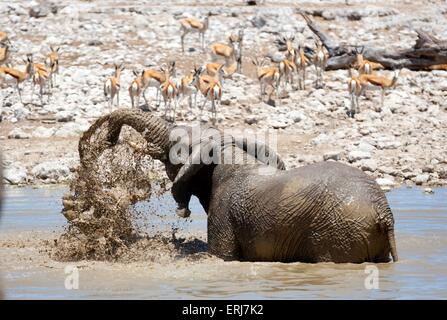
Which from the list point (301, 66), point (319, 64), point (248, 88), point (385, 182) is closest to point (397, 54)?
point (319, 64)

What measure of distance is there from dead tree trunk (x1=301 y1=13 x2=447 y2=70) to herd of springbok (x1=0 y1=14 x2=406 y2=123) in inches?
9.6

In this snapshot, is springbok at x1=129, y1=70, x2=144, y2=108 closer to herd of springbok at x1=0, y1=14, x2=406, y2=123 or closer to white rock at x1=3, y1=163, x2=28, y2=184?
herd of springbok at x1=0, y1=14, x2=406, y2=123

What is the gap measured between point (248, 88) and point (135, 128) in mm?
13513

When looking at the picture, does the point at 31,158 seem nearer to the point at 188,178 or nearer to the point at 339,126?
the point at 339,126

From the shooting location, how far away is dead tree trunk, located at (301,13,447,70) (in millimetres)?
23516

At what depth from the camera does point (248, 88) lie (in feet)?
77.4

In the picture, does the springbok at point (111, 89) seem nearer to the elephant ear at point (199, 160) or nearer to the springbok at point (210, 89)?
the springbok at point (210, 89)

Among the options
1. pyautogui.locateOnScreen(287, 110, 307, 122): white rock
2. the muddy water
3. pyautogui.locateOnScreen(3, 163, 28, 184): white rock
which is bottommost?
pyautogui.locateOnScreen(287, 110, 307, 122): white rock

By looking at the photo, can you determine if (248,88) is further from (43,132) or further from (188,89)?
(43,132)

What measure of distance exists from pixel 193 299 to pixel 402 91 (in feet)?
48.0

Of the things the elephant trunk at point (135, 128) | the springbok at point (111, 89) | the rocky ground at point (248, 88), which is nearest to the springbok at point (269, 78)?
the rocky ground at point (248, 88)

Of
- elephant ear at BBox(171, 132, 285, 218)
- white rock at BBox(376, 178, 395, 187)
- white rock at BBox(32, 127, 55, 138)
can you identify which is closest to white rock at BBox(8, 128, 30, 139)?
white rock at BBox(32, 127, 55, 138)

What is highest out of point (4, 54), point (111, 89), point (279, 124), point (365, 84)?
point (365, 84)

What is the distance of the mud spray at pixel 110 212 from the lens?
33.2 ft
